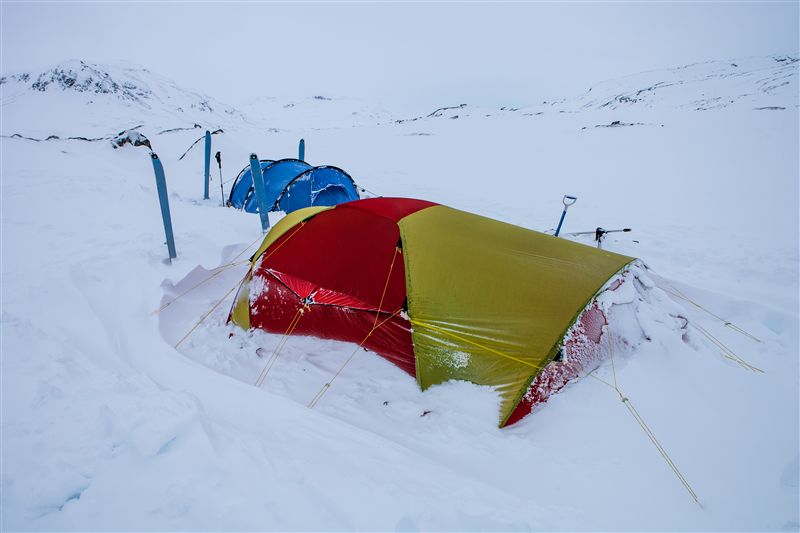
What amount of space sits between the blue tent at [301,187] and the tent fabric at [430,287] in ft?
15.4

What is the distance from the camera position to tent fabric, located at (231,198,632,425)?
335cm

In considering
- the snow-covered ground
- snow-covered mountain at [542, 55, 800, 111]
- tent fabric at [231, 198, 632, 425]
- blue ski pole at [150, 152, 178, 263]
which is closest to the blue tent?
the snow-covered ground

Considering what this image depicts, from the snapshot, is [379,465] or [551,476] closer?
[379,465]

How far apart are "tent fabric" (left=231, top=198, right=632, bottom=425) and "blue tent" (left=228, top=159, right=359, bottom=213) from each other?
185 inches

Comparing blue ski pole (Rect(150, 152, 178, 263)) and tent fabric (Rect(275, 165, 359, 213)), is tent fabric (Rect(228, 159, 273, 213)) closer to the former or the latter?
tent fabric (Rect(275, 165, 359, 213))

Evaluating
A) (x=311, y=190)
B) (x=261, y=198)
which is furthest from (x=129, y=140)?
(x=261, y=198)

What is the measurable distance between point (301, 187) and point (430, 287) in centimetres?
652

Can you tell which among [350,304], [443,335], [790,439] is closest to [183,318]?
[350,304]

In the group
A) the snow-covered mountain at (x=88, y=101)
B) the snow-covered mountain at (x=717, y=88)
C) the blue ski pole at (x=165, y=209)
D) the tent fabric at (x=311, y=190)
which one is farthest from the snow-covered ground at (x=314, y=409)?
the snow-covered mountain at (x=88, y=101)

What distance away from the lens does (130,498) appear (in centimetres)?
181

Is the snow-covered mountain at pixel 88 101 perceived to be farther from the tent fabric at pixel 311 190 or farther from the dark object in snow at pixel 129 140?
the tent fabric at pixel 311 190

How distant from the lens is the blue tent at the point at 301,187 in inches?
357

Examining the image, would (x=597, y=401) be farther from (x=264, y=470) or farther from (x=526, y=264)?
(x=264, y=470)

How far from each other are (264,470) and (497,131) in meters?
21.0
